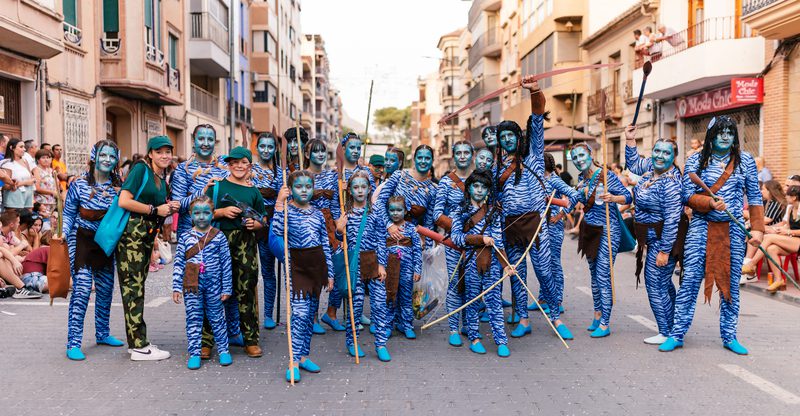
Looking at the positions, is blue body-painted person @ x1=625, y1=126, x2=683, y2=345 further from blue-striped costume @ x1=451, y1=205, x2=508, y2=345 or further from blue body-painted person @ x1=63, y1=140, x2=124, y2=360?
blue body-painted person @ x1=63, y1=140, x2=124, y2=360

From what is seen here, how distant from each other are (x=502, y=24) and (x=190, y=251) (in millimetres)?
43191

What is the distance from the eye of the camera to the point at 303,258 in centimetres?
623

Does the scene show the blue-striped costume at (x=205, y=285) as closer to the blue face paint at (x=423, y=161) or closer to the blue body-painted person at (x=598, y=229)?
the blue face paint at (x=423, y=161)

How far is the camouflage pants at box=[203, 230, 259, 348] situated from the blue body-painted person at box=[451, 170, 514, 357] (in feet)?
6.16

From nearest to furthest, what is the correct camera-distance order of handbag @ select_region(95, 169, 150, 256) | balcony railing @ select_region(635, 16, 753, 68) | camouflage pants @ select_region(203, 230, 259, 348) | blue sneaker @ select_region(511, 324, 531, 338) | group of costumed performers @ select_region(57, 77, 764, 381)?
group of costumed performers @ select_region(57, 77, 764, 381) → handbag @ select_region(95, 169, 150, 256) → camouflage pants @ select_region(203, 230, 259, 348) → blue sneaker @ select_region(511, 324, 531, 338) → balcony railing @ select_region(635, 16, 753, 68)

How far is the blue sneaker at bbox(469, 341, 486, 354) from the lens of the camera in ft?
22.6

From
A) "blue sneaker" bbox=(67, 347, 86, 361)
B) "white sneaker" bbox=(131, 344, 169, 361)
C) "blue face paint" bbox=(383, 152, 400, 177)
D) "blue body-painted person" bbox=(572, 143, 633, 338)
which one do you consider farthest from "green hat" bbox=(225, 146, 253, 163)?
"blue body-painted person" bbox=(572, 143, 633, 338)

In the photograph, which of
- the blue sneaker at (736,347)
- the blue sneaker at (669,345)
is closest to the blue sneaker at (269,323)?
the blue sneaker at (669,345)

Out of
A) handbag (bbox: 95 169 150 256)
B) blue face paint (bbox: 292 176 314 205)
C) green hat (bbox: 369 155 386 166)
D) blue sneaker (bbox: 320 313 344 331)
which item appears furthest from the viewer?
green hat (bbox: 369 155 386 166)

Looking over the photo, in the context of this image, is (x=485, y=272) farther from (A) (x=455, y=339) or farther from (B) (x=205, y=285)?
(B) (x=205, y=285)

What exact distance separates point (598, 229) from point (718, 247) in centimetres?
133

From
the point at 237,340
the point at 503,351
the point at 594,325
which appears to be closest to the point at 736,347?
the point at 594,325

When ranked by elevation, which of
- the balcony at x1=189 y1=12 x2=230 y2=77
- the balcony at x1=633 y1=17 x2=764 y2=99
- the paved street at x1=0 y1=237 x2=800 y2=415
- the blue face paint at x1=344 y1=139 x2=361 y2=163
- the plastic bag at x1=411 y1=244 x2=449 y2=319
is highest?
the balcony at x1=189 y1=12 x2=230 y2=77

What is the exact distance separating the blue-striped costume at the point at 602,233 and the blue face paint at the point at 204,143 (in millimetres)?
3851
